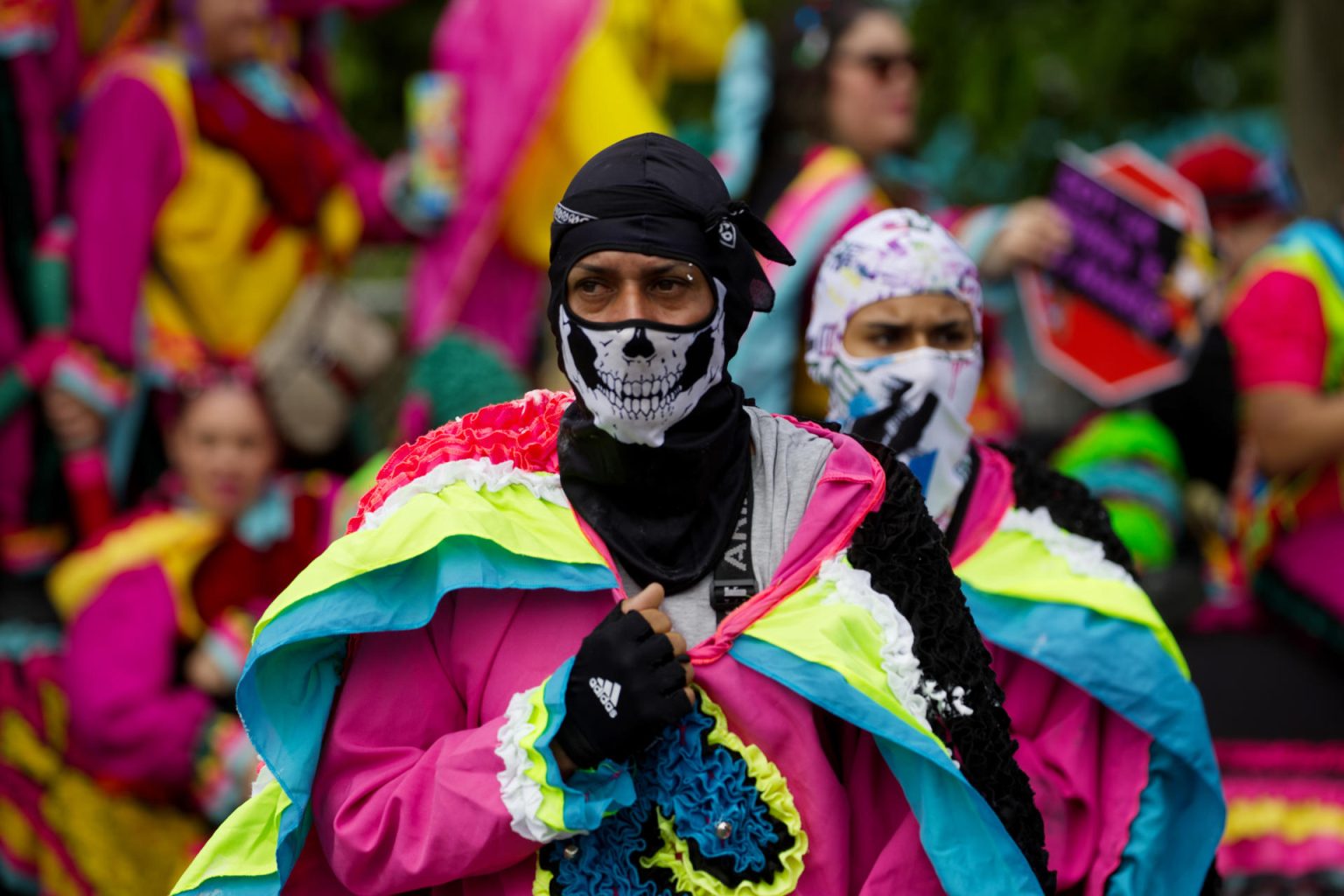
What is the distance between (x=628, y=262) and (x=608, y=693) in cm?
62

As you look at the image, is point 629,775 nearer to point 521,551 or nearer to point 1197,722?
point 521,551

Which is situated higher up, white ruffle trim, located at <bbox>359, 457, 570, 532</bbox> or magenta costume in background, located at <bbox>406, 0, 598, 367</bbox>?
white ruffle trim, located at <bbox>359, 457, 570, 532</bbox>

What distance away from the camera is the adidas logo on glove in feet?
8.36

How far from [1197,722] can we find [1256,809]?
1852 millimetres

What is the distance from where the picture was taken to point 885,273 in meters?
3.63

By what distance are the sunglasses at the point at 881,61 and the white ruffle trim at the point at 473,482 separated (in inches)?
119

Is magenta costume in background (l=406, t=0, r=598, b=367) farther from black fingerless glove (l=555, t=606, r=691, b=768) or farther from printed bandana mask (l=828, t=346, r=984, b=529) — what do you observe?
black fingerless glove (l=555, t=606, r=691, b=768)

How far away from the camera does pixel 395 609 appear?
8.84 feet

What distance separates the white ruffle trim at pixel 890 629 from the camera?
2.75 m

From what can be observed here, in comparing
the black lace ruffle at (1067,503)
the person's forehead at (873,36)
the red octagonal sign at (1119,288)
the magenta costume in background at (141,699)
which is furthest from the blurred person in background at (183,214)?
the black lace ruffle at (1067,503)

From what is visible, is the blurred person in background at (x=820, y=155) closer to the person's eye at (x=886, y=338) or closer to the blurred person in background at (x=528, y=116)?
the blurred person in background at (x=528, y=116)

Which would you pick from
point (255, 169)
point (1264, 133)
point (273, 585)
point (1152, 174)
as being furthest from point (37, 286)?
point (1264, 133)

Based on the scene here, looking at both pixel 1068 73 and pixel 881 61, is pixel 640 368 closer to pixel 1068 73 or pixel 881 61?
pixel 881 61

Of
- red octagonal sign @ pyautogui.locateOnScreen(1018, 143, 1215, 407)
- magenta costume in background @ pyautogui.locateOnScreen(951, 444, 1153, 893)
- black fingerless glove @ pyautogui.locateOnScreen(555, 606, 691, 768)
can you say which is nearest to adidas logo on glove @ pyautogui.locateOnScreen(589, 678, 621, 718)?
black fingerless glove @ pyautogui.locateOnScreen(555, 606, 691, 768)
